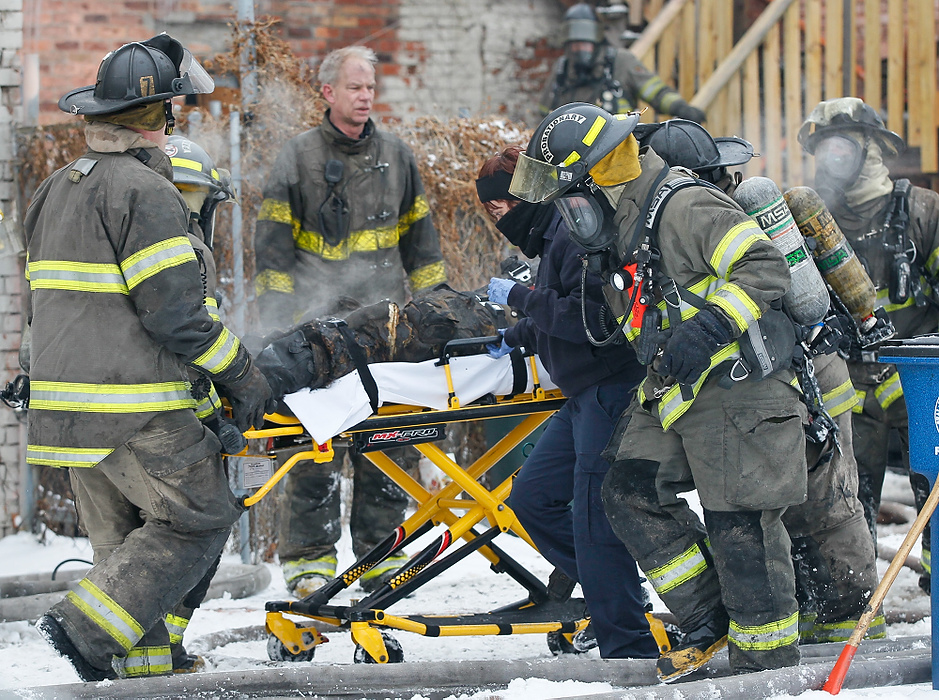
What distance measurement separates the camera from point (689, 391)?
131 inches

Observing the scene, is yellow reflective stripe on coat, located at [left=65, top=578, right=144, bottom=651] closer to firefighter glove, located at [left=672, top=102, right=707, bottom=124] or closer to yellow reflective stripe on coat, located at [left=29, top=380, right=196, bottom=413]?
yellow reflective stripe on coat, located at [left=29, top=380, right=196, bottom=413]

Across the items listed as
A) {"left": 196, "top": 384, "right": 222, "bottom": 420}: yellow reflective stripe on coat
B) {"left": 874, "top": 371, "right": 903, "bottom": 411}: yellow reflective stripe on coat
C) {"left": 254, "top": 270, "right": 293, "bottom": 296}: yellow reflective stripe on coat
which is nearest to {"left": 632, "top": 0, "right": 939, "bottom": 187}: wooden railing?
{"left": 874, "top": 371, "right": 903, "bottom": 411}: yellow reflective stripe on coat

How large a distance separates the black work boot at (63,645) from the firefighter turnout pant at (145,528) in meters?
0.02

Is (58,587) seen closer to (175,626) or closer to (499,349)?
(175,626)

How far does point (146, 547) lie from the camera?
3500 millimetres

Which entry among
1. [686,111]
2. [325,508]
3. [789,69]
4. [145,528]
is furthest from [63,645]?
[789,69]

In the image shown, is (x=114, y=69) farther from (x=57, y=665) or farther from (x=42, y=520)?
(x=42, y=520)

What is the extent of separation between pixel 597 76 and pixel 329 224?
13.2 feet

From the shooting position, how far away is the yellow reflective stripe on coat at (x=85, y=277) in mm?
3418

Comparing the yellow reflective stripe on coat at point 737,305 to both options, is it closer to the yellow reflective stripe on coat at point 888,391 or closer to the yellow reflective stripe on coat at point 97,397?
the yellow reflective stripe on coat at point 97,397

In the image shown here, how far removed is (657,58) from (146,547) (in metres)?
7.21

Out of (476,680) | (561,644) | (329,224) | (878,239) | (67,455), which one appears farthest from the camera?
(329,224)

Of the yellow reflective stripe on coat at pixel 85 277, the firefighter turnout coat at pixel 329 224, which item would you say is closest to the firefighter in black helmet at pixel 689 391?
the yellow reflective stripe on coat at pixel 85 277

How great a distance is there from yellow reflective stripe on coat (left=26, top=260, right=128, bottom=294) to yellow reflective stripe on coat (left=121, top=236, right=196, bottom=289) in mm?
34
